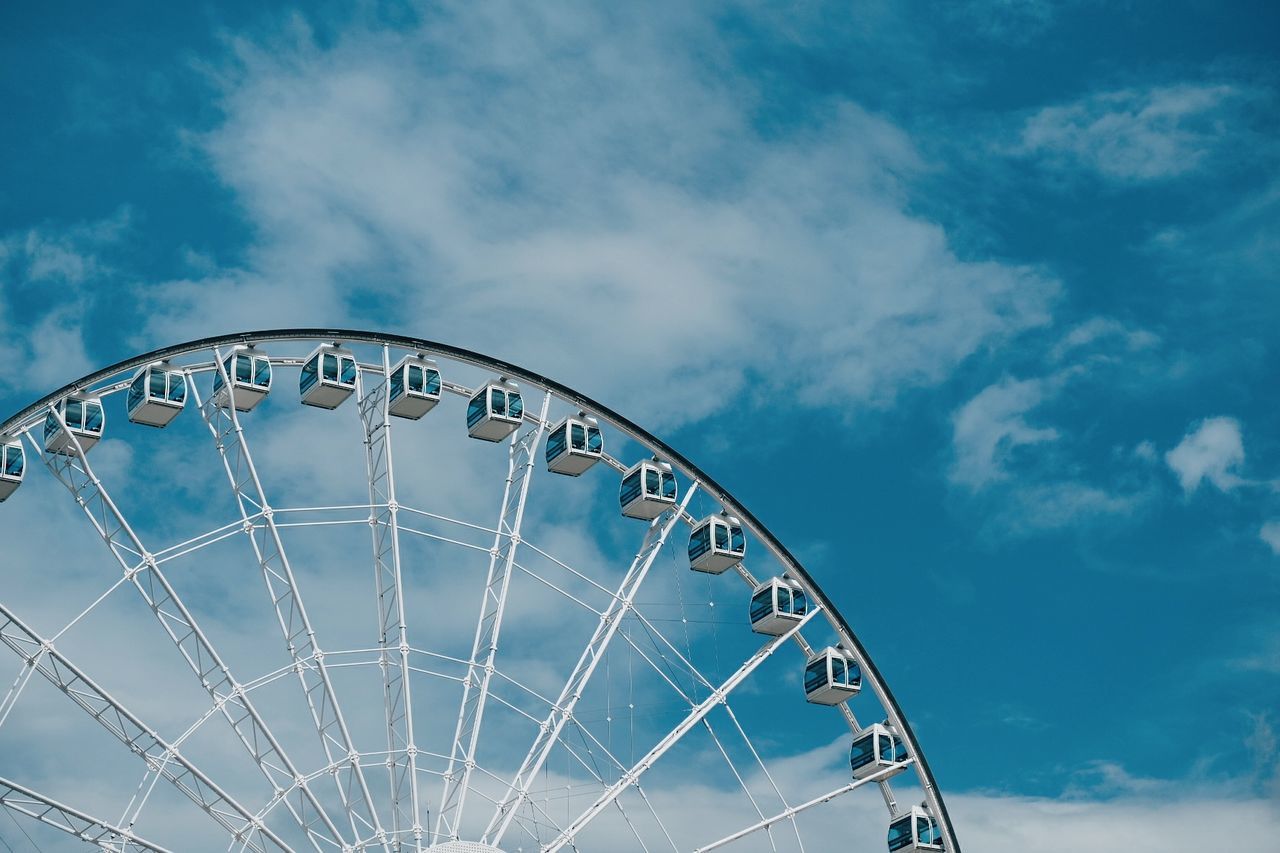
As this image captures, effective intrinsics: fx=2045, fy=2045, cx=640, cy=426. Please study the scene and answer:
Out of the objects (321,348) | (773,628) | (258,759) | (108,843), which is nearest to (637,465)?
(773,628)

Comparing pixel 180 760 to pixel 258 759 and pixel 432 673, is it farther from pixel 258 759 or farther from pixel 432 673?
pixel 432 673

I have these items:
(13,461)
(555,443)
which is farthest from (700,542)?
(13,461)

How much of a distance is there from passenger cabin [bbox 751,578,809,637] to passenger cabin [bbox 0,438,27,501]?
18570mm

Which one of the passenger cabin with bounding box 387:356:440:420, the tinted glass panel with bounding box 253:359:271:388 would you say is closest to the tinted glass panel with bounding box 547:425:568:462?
the passenger cabin with bounding box 387:356:440:420

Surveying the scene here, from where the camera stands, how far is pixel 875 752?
53.1 meters

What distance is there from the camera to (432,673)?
47.4 meters

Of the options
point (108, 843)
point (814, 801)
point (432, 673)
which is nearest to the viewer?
point (108, 843)

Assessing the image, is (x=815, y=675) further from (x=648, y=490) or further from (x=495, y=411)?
(x=495, y=411)

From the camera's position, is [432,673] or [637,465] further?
[637,465]

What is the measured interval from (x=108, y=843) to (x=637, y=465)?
16.3 m

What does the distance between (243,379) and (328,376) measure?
6.76 feet

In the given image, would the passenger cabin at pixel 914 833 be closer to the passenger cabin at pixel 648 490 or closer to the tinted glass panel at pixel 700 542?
the tinted glass panel at pixel 700 542

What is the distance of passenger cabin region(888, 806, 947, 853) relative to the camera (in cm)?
5275

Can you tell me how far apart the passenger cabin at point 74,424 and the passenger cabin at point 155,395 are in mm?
834
